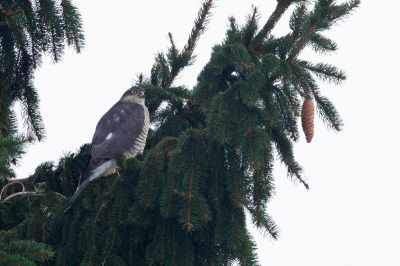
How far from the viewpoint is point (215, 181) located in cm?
398

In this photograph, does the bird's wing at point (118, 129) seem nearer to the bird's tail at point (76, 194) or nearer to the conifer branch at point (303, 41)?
the bird's tail at point (76, 194)

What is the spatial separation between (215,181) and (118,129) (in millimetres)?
2727

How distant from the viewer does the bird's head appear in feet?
21.0

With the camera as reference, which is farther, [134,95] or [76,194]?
[134,95]

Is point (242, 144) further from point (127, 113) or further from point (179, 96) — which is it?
point (127, 113)

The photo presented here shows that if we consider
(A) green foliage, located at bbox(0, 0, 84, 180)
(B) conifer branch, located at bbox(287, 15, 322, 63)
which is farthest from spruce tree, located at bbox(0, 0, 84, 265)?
(B) conifer branch, located at bbox(287, 15, 322, 63)

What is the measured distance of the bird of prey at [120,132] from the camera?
5777mm

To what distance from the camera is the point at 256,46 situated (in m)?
4.51

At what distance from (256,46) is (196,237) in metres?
1.40

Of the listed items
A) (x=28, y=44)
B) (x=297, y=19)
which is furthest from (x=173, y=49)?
(x=297, y=19)

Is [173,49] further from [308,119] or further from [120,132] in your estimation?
[308,119]

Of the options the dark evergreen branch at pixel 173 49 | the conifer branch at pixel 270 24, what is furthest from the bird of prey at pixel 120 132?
the conifer branch at pixel 270 24

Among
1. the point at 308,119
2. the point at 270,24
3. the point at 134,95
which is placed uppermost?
the point at 134,95

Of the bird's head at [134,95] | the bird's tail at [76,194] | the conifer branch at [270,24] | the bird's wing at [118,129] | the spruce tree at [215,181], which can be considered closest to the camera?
the spruce tree at [215,181]
